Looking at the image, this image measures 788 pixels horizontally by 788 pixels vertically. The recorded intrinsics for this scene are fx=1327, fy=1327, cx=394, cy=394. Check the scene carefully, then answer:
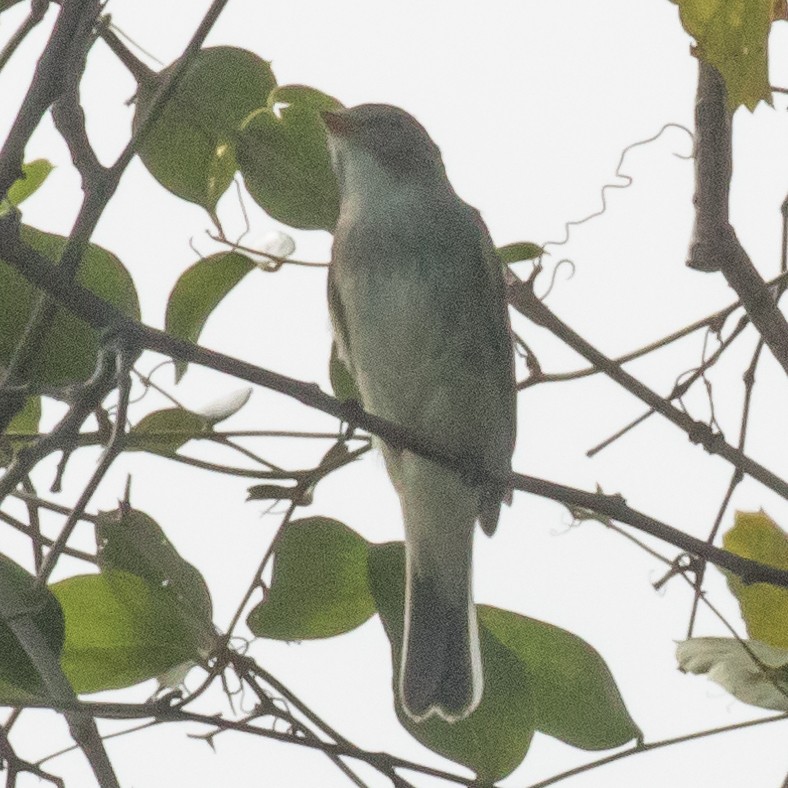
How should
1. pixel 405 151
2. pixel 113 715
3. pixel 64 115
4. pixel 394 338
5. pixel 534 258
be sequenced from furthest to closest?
pixel 405 151 < pixel 394 338 < pixel 534 258 < pixel 64 115 < pixel 113 715

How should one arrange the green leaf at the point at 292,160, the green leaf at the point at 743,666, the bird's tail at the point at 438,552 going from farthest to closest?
1. the bird's tail at the point at 438,552
2. the green leaf at the point at 292,160
3. the green leaf at the point at 743,666

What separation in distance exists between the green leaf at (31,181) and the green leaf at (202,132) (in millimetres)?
153

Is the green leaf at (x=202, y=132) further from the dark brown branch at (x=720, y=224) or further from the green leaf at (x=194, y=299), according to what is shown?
the dark brown branch at (x=720, y=224)

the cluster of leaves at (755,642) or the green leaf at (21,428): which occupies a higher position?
the green leaf at (21,428)

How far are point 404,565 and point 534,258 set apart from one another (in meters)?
0.63

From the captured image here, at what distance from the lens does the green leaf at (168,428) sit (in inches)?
73.9

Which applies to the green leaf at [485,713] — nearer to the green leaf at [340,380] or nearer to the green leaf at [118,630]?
the green leaf at [118,630]

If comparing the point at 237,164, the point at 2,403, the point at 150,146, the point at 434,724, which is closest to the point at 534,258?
the point at 237,164

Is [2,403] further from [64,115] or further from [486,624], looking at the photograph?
[486,624]

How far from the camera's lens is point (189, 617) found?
5.71 ft

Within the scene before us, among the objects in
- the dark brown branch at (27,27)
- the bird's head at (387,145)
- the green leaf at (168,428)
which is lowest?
the green leaf at (168,428)

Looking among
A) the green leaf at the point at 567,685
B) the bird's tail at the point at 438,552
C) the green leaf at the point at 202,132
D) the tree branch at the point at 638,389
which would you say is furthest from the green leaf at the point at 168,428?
the bird's tail at the point at 438,552

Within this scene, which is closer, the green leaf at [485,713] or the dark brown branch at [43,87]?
the dark brown branch at [43,87]

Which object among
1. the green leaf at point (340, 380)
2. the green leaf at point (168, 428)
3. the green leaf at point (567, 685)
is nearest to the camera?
the green leaf at point (567, 685)
